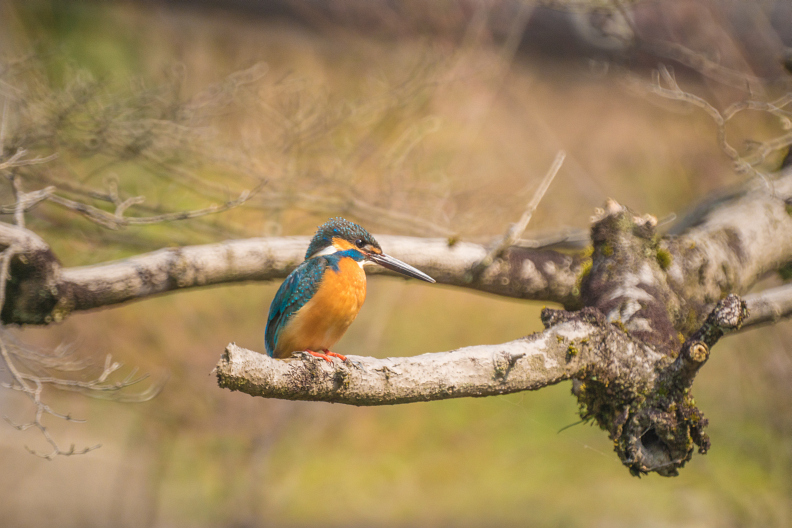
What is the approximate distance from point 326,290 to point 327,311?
72 mm

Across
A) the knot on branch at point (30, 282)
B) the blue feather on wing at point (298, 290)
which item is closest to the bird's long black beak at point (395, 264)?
the blue feather on wing at point (298, 290)

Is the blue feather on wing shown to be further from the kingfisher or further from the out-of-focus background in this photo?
the out-of-focus background

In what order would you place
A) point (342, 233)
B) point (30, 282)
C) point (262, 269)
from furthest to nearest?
point (262, 269) < point (30, 282) < point (342, 233)

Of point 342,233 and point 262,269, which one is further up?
point 342,233

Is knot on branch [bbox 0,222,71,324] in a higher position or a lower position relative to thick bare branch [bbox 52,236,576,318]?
lower

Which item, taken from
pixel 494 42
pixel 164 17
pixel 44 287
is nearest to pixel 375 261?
pixel 44 287

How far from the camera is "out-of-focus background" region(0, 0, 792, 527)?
4.59 meters

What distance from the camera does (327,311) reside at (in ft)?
6.35

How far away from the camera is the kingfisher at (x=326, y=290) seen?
6.38ft

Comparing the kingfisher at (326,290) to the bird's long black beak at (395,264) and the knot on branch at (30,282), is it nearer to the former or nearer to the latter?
the bird's long black beak at (395,264)

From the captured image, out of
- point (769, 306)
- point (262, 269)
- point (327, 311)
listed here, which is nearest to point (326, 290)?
point (327, 311)

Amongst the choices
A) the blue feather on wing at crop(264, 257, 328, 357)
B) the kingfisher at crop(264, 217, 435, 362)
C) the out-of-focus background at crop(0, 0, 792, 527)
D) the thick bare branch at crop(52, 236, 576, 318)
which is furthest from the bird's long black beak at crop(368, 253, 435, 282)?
the out-of-focus background at crop(0, 0, 792, 527)

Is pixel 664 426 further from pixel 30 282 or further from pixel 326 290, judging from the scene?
pixel 30 282

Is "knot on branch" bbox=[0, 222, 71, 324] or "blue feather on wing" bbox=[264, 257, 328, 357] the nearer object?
"blue feather on wing" bbox=[264, 257, 328, 357]
